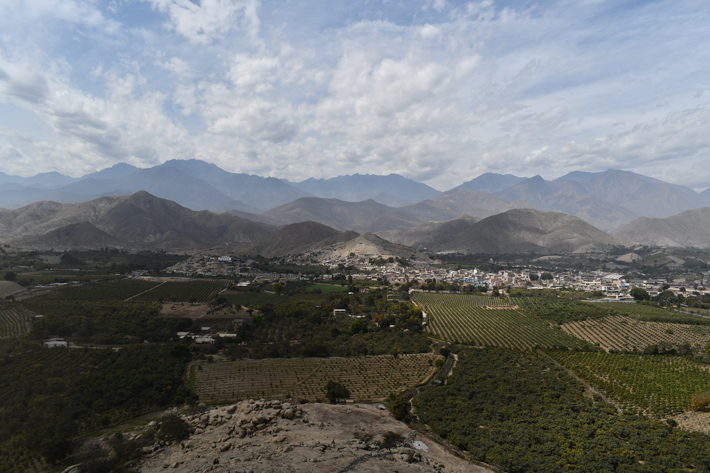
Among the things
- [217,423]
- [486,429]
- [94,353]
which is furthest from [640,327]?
[94,353]

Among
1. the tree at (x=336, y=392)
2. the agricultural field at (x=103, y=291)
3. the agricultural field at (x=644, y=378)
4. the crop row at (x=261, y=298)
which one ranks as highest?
the agricultural field at (x=103, y=291)

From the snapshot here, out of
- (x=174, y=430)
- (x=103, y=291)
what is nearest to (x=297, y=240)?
(x=103, y=291)

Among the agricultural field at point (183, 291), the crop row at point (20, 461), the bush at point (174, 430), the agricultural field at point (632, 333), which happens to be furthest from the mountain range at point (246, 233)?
the crop row at point (20, 461)

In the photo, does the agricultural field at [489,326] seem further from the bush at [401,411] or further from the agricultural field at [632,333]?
the bush at [401,411]

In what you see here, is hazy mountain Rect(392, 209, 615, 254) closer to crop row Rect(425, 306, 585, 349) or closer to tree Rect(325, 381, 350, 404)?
crop row Rect(425, 306, 585, 349)

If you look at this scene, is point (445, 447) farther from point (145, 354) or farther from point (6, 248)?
point (6, 248)

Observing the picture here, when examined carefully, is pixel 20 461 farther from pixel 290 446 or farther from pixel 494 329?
pixel 494 329

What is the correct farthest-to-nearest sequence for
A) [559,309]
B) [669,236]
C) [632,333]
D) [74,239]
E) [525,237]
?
[669,236], [525,237], [74,239], [559,309], [632,333]

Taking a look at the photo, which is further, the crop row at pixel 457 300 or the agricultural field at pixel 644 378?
the crop row at pixel 457 300
